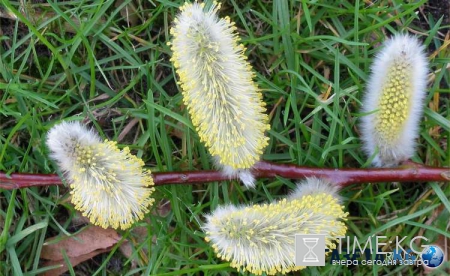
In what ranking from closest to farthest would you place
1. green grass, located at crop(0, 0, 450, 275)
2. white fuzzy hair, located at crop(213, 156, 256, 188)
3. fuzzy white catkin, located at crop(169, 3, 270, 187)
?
fuzzy white catkin, located at crop(169, 3, 270, 187)
white fuzzy hair, located at crop(213, 156, 256, 188)
green grass, located at crop(0, 0, 450, 275)

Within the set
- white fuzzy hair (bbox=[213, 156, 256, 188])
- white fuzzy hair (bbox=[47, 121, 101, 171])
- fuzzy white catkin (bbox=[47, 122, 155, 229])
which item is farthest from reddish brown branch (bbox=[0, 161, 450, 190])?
white fuzzy hair (bbox=[47, 121, 101, 171])

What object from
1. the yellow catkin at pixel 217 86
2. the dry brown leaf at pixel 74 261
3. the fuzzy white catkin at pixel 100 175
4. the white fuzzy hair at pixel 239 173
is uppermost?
the yellow catkin at pixel 217 86

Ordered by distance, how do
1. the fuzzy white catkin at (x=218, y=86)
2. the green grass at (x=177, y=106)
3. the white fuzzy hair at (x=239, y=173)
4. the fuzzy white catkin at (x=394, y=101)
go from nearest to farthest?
the fuzzy white catkin at (x=218, y=86)
the fuzzy white catkin at (x=394, y=101)
the white fuzzy hair at (x=239, y=173)
the green grass at (x=177, y=106)

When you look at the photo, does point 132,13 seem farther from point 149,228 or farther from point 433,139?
point 433,139

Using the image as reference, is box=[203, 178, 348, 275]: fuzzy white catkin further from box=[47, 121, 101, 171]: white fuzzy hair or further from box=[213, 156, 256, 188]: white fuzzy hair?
box=[47, 121, 101, 171]: white fuzzy hair

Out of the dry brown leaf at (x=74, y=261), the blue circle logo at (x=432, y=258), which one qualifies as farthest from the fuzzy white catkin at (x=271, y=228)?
the dry brown leaf at (x=74, y=261)

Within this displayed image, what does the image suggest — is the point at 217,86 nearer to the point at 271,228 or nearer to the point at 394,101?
the point at 271,228

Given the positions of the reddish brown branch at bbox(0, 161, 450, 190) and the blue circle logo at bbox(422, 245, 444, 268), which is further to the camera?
the blue circle logo at bbox(422, 245, 444, 268)

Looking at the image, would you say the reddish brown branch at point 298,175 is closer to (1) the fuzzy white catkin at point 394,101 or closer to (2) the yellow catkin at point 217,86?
(1) the fuzzy white catkin at point 394,101
